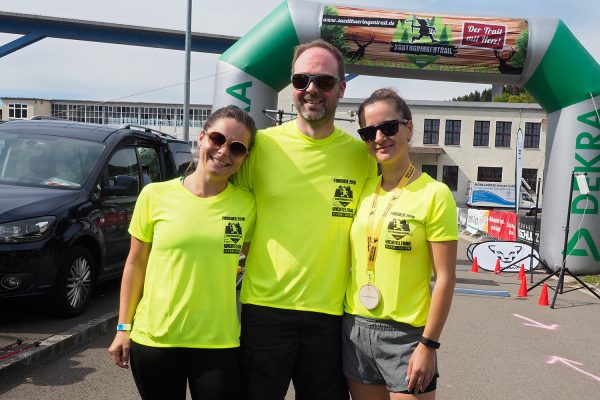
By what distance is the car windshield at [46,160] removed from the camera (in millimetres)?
5605

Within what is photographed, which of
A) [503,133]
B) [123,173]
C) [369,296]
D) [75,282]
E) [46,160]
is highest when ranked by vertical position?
[503,133]

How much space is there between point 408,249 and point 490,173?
40.9 metres

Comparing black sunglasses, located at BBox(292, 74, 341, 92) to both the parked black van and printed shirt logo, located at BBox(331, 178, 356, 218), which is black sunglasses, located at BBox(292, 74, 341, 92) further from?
the parked black van

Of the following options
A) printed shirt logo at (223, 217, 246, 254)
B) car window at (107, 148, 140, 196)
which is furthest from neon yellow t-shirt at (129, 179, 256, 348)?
car window at (107, 148, 140, 196)

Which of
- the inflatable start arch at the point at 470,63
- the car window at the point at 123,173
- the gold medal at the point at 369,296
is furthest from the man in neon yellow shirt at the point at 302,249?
the inflatable start arch at the point at 470,63

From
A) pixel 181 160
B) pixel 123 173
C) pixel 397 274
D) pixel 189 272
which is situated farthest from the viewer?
pixel 181 160

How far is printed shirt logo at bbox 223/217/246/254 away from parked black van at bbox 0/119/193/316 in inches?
128

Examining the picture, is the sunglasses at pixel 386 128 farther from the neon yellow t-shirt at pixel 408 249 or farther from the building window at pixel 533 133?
the building window at pixel 533 133

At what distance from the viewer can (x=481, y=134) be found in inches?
1596

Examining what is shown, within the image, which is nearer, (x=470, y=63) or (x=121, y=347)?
(x=121, y=347)

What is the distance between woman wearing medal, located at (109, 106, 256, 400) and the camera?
7.37 ft

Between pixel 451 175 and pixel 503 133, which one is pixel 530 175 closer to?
pixel 503 133

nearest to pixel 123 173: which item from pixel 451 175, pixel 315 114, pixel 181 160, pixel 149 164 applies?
pixel 149 164

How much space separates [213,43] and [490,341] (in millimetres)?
31373
